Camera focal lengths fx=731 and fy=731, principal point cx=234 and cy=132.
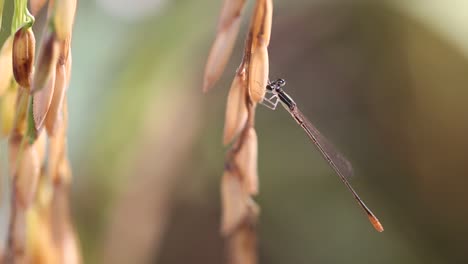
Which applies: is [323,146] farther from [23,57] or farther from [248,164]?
[23,57]

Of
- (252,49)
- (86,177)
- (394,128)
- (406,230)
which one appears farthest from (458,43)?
(252,49)

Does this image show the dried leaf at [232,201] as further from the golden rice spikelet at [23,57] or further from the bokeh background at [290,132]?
the bokeh background at [290,132]

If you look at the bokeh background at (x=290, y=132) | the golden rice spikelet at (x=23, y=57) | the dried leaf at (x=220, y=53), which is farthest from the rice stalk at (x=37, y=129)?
the bokeh background at (x=290, y=132)

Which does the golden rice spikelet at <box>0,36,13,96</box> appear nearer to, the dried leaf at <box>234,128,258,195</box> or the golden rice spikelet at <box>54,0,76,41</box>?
the golden rice spikelet at <box>54,0,76,41</box>

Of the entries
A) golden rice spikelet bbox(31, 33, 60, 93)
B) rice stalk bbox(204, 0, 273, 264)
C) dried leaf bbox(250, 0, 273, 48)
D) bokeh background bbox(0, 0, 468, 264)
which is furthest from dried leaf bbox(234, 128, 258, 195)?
bokeh background bbox(0, 0, 468, 264)

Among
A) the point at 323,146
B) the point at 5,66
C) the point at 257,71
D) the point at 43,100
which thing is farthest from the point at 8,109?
the point at 323,146
